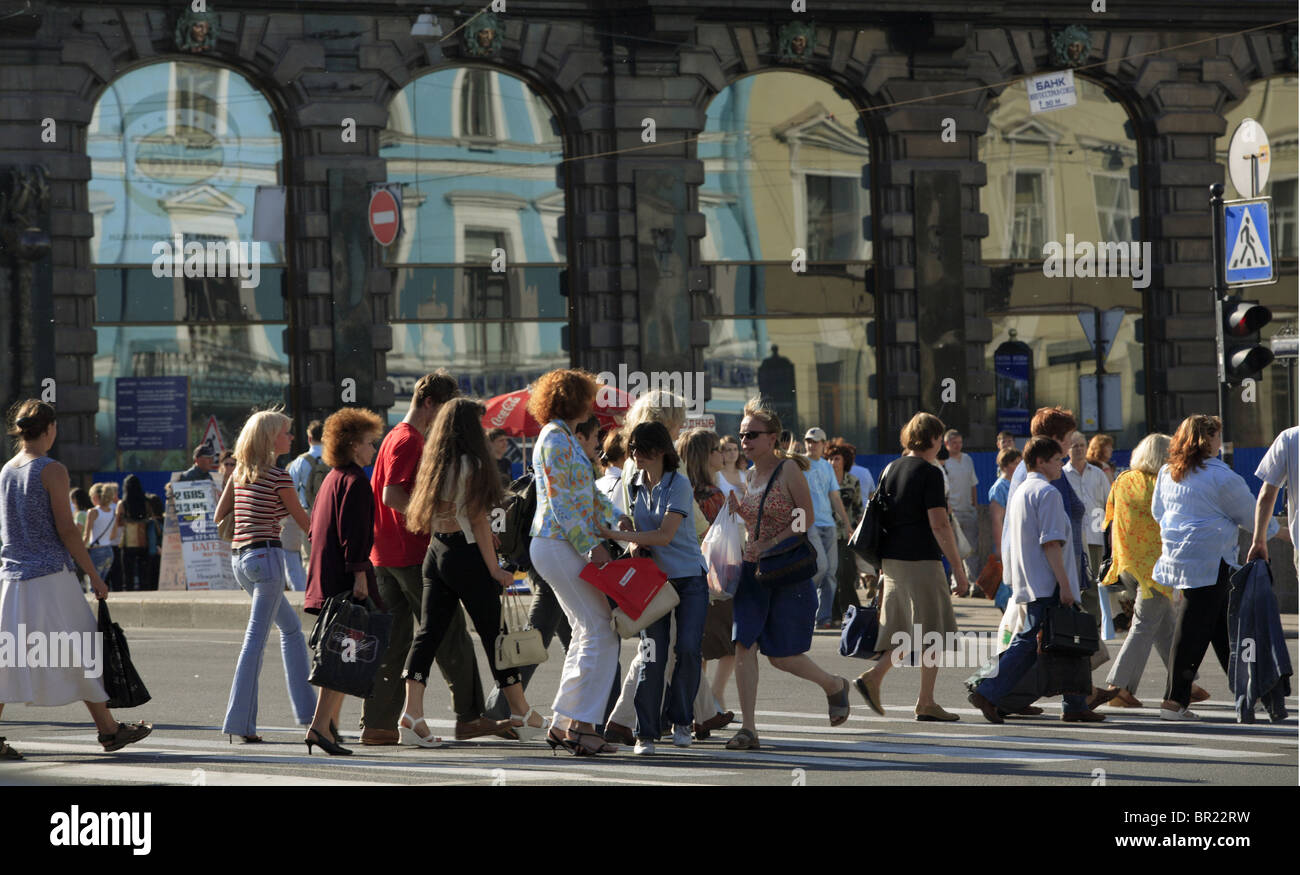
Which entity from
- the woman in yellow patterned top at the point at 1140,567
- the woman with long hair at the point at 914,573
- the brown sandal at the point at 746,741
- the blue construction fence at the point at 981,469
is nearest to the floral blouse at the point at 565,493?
the brown sandal at the point at 746,741

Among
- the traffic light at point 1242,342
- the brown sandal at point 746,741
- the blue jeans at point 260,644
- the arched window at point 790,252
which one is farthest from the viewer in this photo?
the arched window at point 790,252

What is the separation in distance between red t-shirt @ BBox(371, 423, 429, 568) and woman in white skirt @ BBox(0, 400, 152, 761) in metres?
1.46

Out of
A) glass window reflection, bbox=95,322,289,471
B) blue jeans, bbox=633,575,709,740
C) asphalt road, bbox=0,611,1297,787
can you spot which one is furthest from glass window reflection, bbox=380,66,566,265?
blue jeans, bbox=633,575,709,740

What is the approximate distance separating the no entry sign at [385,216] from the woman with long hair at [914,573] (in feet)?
54.0

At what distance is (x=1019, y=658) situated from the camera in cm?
1148

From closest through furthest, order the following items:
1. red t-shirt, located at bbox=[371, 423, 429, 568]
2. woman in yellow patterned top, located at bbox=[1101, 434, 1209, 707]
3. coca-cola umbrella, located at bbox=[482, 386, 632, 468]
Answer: red t-shirt, located at bbox=[371, 423, 429, 568] → woman in yellow patterned top, located at bbox=[1101, 434, 1209, 707] → coca-cola umbrella, located at bbox=[482, 386, 632, 468]

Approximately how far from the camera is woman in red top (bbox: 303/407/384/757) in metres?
10.0

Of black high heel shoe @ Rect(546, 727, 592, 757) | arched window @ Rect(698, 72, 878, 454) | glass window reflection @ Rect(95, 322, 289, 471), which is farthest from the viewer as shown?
arched window @ Rect(698, 72, 878, 454)

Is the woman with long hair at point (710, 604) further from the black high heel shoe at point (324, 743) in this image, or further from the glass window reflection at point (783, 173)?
the glass window reflection at point (783, 173)

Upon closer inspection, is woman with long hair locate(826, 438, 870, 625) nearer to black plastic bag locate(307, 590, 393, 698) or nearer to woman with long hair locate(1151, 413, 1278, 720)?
woman with long hair locate(1151, 413, 1278, 720)

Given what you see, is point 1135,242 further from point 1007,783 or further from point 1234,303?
point 1007,783

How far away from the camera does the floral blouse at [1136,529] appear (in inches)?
495

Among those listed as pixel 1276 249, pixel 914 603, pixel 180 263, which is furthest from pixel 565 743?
pixel 1276 249

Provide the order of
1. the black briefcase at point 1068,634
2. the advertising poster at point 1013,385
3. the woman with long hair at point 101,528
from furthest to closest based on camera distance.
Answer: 1. the advertising poster at point 1013,385
2. the woman with long hair at point 101,528
3. the black briefcase at point 1068,634
